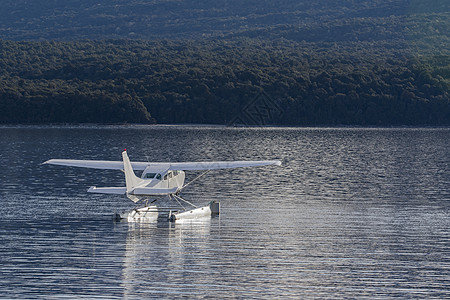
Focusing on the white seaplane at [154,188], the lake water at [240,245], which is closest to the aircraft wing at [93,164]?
the white seaplane at [154,188]

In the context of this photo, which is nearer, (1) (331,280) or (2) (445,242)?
(1) (331,280)

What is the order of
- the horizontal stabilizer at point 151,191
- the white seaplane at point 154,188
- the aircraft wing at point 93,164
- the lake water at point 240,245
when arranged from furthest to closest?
the aircraft wing at point 93,164, the white seaplane at point 154,188, the horizontal stabilizer at point 151,191, the lake water at point 240,245

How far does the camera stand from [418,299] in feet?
67.6

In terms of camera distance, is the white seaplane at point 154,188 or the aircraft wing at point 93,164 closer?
the white seaplane at point 154,188

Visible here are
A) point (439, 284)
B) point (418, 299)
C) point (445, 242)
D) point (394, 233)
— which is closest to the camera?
point (418, 299)

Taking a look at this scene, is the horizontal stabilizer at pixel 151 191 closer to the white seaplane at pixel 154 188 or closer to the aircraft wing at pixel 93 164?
the white seaplane at pixel 154 188

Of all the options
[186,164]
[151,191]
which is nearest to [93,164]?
[186,164]

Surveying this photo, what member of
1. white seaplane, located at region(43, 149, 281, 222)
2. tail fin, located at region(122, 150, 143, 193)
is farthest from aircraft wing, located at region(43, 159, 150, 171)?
tail fin, located at region(122, 150, 143, 193)

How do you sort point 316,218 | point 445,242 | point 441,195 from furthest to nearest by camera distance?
point 441,195 → point 316,218 → point 445,242

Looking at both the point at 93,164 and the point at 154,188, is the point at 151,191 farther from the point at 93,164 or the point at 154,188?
the point at 93,164

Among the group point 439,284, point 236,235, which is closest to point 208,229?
point 236,235

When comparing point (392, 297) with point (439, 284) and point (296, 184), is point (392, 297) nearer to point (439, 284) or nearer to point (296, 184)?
point (439, 284)

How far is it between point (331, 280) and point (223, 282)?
3.13 m

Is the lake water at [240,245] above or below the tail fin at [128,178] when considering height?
below
